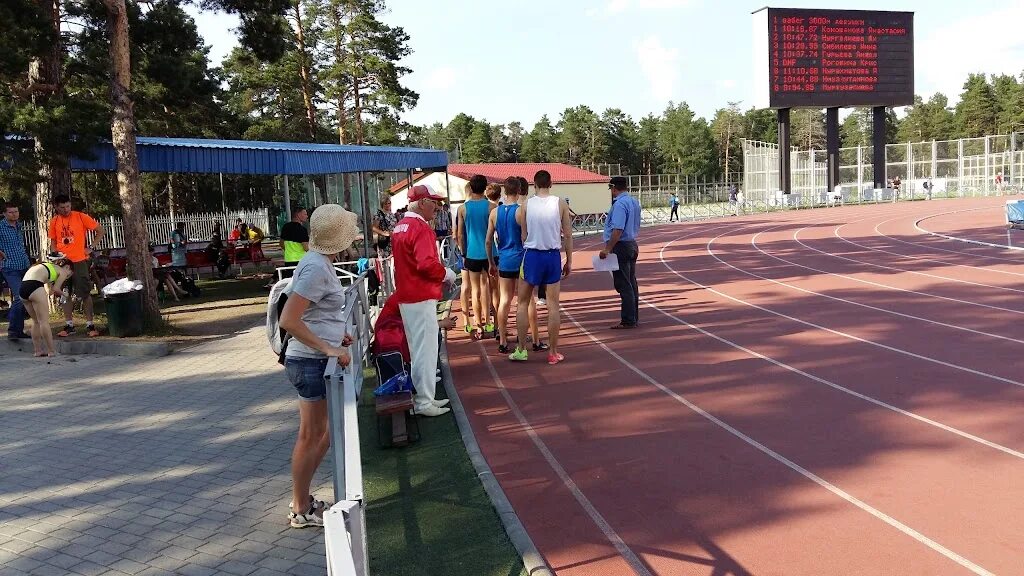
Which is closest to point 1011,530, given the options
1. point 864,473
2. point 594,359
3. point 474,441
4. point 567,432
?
point 864,473

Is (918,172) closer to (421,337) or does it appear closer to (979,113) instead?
(979,113)

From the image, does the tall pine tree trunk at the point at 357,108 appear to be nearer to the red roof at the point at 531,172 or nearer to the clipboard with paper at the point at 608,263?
the red roof at the point at 531,172

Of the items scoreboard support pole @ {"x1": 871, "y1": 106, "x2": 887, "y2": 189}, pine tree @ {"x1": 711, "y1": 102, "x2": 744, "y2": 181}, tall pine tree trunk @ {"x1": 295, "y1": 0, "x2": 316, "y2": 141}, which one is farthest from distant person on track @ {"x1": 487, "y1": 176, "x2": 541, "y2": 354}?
pine tree @ {"x1": 711, "y1": 102, "x2": 744, "y2": 181}

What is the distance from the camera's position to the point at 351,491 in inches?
103

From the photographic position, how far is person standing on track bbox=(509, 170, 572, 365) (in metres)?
7.93

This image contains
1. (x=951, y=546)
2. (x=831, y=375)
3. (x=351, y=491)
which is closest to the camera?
(x=351, y=491)

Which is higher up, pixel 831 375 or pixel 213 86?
Answer: pixel 213 86

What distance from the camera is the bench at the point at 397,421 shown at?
584 cm

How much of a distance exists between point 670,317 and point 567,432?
550 centimetres

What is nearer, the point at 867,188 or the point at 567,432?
the point at 567,432

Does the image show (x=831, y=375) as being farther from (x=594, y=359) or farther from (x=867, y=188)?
(x=867, y=188)

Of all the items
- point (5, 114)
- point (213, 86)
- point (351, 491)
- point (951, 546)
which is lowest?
point (951, 546)

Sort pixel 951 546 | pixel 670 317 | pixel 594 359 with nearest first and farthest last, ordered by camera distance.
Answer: pixel 951 546 → pixel 594 359 → pixel 670 317

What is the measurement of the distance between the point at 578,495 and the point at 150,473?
3136 millimetres
